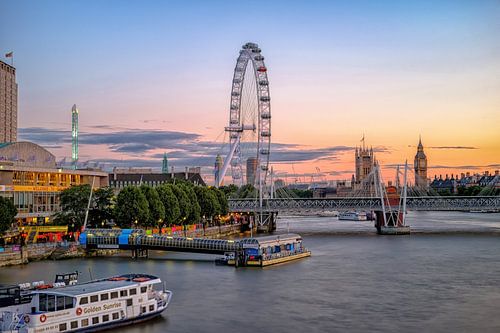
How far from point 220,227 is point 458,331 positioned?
55523 millimetres

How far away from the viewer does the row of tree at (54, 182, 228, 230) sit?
61594 mm

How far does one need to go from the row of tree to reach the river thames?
7248 mm

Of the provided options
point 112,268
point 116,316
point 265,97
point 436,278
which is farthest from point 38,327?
point 265,97

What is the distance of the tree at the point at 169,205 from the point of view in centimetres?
6638

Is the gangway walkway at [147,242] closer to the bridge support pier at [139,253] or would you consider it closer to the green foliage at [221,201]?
the bridge support pier at [139,253]

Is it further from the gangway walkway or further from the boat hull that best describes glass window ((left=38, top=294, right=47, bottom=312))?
the boat hull

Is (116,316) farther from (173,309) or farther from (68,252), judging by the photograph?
(68,252)

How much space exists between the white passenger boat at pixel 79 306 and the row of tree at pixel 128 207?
32059 millimetres

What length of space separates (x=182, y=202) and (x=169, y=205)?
3.38m

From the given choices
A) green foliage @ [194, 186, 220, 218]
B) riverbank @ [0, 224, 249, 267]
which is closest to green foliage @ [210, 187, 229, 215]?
green foliage @ [194, 186, 220, 218]

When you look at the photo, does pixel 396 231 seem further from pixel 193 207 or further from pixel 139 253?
pixel 139 253

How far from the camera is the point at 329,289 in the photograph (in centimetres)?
3719

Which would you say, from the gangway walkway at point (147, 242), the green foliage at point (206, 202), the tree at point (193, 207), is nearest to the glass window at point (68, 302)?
the gangway walkway at point (147, 242)

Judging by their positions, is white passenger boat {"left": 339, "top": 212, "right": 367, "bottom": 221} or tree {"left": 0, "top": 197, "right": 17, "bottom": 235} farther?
white passenger boat {"left": 339, "top": 212, "right": 367, "bottom": 221}
